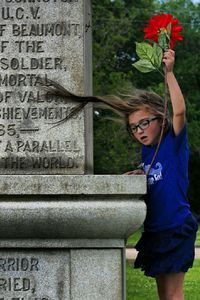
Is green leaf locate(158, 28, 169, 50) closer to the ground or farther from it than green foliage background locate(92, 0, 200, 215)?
closer to the ground

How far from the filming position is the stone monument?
172 inches

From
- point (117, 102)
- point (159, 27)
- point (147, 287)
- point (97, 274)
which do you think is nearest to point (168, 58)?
point (159, 27)

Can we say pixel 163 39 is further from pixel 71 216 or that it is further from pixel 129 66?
pixel 129 66

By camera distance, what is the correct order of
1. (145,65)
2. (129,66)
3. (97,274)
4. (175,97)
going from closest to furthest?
1. (97,274)
2. (175,97)
3. (145,65)
4. (129,66)

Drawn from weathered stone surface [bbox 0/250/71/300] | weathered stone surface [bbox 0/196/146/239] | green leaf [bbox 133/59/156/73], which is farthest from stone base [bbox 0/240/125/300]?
green leaf [bbox 133/59/156/73]

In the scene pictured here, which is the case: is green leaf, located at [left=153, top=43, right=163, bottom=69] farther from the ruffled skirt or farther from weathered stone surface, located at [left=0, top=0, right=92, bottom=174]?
the ruffled skirt

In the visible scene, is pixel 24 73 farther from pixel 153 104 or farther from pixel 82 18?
pixel 153 104

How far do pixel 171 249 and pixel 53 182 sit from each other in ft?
2.63

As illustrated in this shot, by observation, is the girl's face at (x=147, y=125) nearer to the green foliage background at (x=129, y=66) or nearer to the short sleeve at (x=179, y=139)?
the short sleeve at (x=179, y=139)

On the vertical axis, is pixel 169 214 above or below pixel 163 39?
below

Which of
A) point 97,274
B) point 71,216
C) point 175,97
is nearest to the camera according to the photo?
point 71,216

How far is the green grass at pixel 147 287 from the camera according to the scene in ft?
33.6

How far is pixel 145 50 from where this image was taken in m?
4.70

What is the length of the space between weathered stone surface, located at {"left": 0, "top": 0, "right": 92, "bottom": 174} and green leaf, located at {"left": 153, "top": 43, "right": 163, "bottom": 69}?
45cm
